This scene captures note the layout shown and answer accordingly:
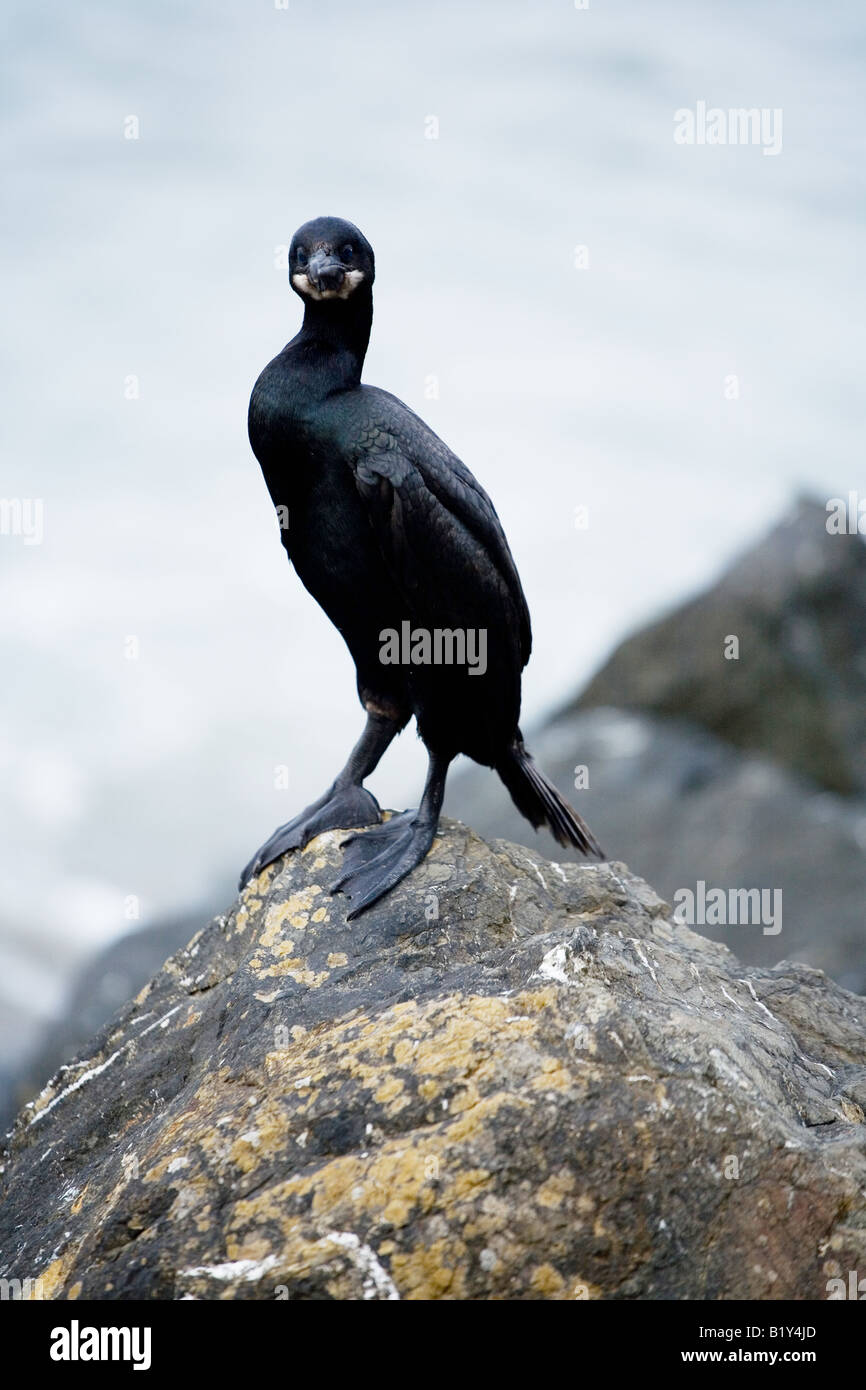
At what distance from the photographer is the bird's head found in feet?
17.0

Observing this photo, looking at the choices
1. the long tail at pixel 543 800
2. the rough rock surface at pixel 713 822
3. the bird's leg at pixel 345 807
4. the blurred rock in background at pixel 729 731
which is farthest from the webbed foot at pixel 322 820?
the blurred rock in background at pixel 729 731

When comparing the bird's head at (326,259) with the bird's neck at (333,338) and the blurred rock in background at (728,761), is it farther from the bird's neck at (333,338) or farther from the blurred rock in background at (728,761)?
the blurred rock in background at (728,761)

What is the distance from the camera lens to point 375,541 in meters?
5.36

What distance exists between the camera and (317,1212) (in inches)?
152

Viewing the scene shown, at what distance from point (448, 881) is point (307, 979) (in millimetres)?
675

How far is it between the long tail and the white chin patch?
A: 6.28ft

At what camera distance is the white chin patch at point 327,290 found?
17.2 feet

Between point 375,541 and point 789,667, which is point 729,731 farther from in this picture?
point 375,541

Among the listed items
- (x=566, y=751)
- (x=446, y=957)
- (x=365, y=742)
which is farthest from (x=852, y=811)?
(x=446, y=957)

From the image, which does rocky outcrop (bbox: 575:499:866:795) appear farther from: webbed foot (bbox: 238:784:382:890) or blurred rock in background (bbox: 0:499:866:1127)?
webbed foot (bbox: 238:784:382:890)

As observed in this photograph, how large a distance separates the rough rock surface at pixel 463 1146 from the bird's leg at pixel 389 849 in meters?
0.23

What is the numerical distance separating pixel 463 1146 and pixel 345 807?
2083mm

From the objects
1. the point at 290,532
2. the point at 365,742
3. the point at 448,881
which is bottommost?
the point at 448,881
